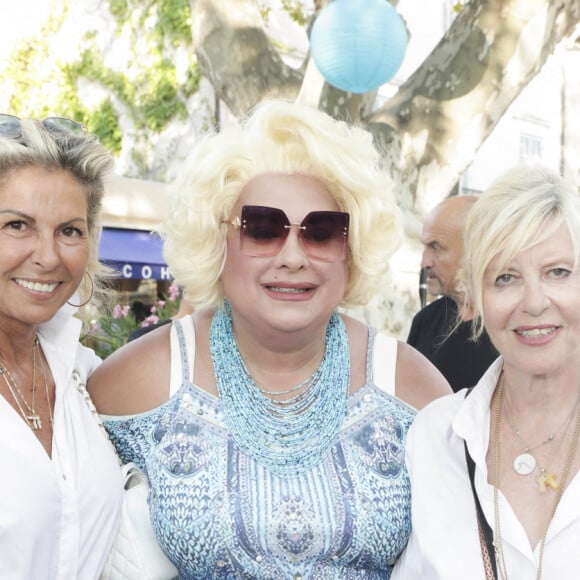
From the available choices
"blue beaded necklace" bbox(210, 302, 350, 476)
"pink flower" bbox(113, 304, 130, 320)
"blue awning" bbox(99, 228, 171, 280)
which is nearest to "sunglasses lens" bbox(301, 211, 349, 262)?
"blue beaded necklace" bbox(210, 302, 350, 476)

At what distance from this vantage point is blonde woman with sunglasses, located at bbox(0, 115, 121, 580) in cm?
192

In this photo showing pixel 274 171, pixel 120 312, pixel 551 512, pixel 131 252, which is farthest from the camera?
pixel 131 252

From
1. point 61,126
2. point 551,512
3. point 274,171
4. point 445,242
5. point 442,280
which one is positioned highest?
point 61,126

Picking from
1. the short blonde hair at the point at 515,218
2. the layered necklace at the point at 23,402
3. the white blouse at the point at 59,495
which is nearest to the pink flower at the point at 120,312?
the white blouse at the point at 59,495

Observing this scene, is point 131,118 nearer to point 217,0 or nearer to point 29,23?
point 29,23

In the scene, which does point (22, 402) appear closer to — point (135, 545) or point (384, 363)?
point (135, 545)

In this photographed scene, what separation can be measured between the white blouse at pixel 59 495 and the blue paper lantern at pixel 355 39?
333 cm

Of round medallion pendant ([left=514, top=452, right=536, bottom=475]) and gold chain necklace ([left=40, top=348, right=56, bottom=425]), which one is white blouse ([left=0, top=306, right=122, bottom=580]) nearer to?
gold chain necklace ([left=40, top=348, right=56, bottom=425])

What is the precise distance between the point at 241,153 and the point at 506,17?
12.5ft

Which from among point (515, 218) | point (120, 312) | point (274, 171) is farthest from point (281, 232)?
point (120, 312)

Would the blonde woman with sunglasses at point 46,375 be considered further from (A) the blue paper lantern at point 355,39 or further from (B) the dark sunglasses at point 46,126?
(A) the blue paper lantern at point 355,39

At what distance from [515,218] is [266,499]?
1070mm

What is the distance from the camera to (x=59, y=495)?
1976mm

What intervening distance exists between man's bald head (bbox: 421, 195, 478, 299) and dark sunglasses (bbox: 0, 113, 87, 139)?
275 cm
